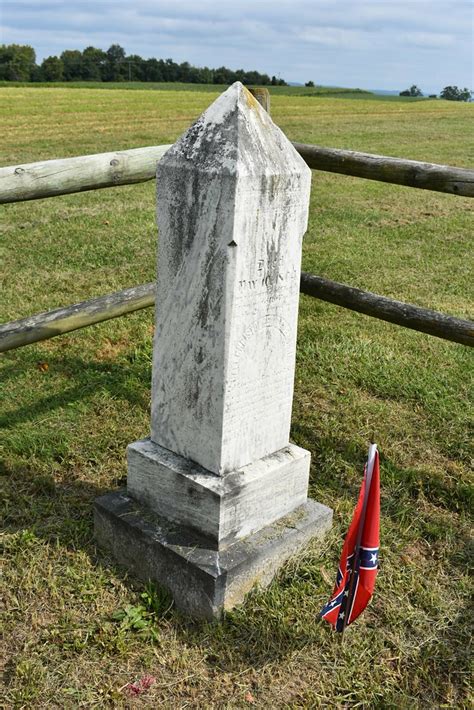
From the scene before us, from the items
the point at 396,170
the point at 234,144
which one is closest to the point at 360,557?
the point at 234,144

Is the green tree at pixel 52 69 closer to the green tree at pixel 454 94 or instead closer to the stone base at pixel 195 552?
the green tree at pixel 454 94

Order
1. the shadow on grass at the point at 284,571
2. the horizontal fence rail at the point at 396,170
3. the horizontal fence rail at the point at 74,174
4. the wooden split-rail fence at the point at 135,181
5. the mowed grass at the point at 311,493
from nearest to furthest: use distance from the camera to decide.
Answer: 1. the mowed grass at the point at 311,493
2. the shadow on grass at the point at 284,571
3. the horizontal fence rail at the point at 74,174
4. the wooden split-rail fence at the point at 135,181
5. the horizontal fence rail at the point at 396,170

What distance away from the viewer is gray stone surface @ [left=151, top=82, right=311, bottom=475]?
7.16 ft

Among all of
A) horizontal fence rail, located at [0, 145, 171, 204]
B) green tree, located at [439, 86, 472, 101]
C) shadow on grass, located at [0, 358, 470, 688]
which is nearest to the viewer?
shadow on grass, located at [0, 358, 470, 688]

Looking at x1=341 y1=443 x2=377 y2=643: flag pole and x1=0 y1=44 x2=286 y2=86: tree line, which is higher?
x1=0 y1=44 x2=286 y2=86: tree line

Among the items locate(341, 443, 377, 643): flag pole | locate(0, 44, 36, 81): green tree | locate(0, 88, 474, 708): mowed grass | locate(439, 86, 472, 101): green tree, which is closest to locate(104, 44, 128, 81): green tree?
locate(0, 44, 36, 81): green tree

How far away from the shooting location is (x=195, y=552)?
2490mm

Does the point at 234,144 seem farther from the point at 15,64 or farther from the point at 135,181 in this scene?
the point at 15,64

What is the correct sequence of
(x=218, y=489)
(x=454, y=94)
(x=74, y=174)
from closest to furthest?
(x=218, y=489) → (x=74, y=174) → (x=454, y=94)

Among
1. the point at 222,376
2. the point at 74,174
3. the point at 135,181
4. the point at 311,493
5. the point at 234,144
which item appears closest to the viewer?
the point at 234,144

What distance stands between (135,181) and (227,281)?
1.46 metres

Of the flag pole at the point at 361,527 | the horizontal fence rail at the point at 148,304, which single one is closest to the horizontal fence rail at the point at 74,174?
the horizontal fence rail at the point at 148,304

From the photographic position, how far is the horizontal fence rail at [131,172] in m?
2.89

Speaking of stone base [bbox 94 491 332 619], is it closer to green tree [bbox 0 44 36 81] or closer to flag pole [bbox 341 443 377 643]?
flag pole [bbox 341 443 377 643]
